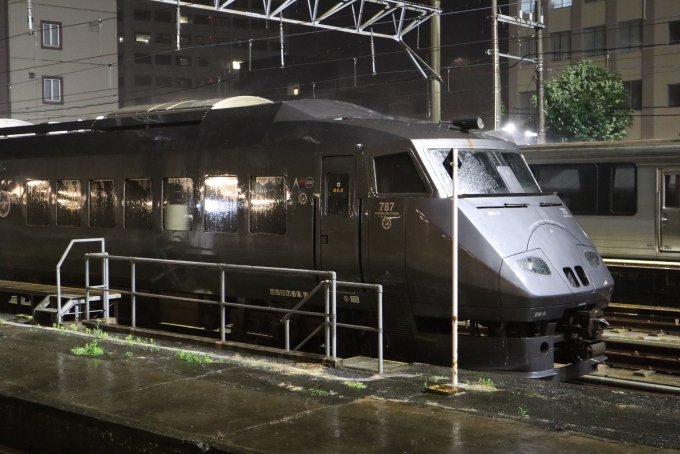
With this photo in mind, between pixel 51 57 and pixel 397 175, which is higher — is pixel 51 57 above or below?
above

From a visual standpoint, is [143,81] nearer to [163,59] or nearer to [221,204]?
[163,59]

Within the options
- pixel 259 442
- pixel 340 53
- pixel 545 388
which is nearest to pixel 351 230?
pixel 545 388

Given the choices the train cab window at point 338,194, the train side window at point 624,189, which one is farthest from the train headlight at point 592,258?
the train side window at point 624,189

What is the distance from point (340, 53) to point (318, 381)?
64883mm

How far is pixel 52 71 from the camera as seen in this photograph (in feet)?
173

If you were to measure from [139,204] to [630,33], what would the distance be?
39203mm

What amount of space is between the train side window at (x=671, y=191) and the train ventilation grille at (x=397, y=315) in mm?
10021

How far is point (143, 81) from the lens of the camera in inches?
3932

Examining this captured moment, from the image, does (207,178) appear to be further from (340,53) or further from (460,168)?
(340,53)

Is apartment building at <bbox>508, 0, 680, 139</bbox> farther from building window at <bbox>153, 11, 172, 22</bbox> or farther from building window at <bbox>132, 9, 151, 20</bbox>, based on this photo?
building window at <bbox>153, 11, 172, 22</bbox>

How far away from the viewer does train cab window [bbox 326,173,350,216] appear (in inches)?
420

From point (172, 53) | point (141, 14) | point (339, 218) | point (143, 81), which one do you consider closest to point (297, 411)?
point (339, 218)

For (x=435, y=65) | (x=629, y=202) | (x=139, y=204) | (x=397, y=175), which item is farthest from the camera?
(x=435, y=65)

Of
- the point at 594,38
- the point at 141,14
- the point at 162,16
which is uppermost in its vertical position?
the point at 162,16
